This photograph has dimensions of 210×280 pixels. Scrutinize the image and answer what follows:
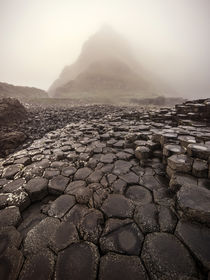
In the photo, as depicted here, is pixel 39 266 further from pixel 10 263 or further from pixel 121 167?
pixel 121 167

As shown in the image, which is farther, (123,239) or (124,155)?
(124,155)

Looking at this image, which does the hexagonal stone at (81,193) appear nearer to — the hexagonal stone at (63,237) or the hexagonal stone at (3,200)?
the hexagonal stone at (63,237)

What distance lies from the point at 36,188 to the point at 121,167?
1.59 m

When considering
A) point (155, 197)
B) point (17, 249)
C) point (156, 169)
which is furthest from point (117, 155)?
point (17, 249)

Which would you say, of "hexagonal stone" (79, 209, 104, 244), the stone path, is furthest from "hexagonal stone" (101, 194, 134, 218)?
"hexagonal stone" (79, 209, 104, 244)

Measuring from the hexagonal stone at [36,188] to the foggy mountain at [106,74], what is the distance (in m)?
40.7

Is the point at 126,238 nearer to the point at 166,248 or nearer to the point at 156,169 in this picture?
the point at 166,248

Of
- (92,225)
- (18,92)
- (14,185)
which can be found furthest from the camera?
(18,92)

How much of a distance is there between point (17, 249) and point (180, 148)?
2.98 m

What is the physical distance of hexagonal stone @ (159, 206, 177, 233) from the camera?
1.40 meters

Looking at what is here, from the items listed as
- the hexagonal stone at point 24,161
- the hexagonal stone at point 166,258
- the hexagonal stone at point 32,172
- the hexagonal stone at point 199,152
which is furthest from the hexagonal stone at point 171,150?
the hexagonal stone at point 24,161

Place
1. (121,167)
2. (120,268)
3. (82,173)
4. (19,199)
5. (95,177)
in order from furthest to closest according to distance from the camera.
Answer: (121,167) < (82,173) < (95,177) < (19,199) < (120,268)

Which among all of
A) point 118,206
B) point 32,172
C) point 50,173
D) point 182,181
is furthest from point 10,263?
point 182,181

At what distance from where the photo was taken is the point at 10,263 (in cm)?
118
